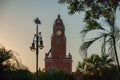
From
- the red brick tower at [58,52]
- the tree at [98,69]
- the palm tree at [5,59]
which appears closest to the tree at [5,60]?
the palm tree at [5,59]

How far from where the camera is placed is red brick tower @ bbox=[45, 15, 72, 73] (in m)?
157

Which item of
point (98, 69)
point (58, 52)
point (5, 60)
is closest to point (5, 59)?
point (5, 60)

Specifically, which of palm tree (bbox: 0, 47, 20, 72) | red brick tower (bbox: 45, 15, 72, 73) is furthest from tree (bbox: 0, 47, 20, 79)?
red brick tower (bbox: 45, 15, 72, 73)

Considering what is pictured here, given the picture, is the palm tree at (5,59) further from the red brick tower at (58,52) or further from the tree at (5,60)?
the red brick tower at (58,52)

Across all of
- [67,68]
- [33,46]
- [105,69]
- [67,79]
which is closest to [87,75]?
[105,69]

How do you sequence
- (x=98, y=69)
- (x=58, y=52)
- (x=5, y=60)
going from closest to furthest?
(x=5, y=60) → (x=98, y=69) → (x=58, y=52)

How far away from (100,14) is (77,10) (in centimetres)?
91

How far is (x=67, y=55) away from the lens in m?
162

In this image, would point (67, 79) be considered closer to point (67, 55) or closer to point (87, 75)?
point (87, 75)

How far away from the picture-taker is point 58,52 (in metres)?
160

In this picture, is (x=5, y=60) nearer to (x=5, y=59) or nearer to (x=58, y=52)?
(x=5, y=59)

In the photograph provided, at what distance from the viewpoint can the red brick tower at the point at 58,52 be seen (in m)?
157

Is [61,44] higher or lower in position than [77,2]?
higher

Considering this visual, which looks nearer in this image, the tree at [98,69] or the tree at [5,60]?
the tree at [5,60]
